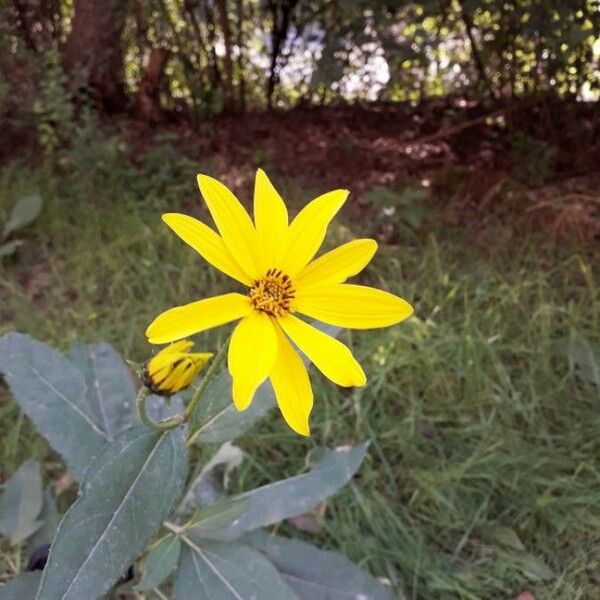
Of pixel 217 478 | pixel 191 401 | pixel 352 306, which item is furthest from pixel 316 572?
pixel 352 306

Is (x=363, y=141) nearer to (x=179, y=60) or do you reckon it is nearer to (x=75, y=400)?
(x=179, y=60)

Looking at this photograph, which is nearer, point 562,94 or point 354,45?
point 354,45

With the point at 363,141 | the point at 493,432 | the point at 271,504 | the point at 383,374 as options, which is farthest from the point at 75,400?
the point at 363,141

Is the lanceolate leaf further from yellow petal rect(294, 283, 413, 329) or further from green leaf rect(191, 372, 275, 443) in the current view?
yellow petal rect(294, 283, 413, 329)

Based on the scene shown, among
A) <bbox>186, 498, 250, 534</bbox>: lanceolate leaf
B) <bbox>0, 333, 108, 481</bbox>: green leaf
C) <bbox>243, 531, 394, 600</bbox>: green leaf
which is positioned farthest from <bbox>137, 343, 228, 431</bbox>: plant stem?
<bbox>243, 531, 394, 600</bbox>: green leaf

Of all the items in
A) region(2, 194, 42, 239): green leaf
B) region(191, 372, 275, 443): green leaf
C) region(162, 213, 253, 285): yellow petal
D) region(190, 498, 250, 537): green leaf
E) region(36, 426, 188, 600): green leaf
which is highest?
region(2, 194, 42, 239): green leaf

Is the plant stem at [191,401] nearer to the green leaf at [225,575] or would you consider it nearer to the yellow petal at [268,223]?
the yellow petal at [268,223]

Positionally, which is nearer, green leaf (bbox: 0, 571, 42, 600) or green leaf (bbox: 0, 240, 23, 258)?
green leaf (bbox: 0, 571, 42, 600)

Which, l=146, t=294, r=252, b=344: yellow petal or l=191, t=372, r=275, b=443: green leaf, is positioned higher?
l=146, t=294, r=252, b=344: yellow petal

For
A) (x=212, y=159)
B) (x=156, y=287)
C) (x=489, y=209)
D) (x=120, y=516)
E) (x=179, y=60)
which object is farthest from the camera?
(x=179, y=60)
